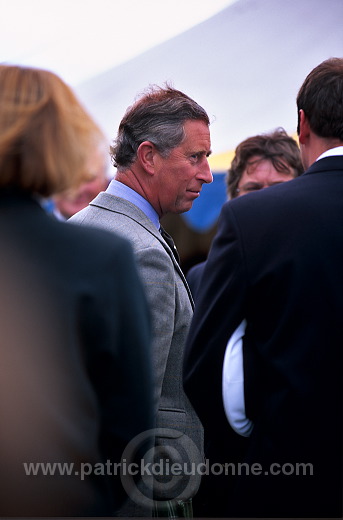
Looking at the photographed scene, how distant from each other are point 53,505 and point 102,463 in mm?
130

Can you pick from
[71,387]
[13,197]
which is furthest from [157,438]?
[13,197]

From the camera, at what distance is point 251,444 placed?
5.92ft

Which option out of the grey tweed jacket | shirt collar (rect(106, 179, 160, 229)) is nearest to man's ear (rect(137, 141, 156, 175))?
shirt collar (rect(106, 179, 160, 229))

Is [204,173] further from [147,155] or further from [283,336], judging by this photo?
[283,336]

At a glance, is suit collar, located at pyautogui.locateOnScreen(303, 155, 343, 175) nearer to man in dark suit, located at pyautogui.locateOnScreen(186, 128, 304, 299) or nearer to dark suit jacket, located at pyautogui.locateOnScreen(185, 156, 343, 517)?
dark suit jacket, located at pyautogui.locateOnScreen(185, 156, 343, 517)

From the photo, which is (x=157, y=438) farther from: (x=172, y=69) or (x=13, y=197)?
(x=172, y=69)

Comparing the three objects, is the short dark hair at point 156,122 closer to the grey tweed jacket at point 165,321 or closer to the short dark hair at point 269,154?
the grey tweed jacket at point 165,321

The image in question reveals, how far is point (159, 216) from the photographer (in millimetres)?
2615

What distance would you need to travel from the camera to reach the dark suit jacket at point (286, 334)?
173 cm

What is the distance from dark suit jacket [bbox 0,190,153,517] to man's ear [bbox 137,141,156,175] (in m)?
1.22

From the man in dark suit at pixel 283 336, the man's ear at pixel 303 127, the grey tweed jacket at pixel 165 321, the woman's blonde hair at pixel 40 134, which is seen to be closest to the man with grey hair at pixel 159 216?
the grey tweed jacket at pixel 165 321

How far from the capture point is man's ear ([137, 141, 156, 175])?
257 cm

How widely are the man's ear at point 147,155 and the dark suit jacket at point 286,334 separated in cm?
77

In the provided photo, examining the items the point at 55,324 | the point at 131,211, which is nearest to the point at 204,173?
the point at 131,211
